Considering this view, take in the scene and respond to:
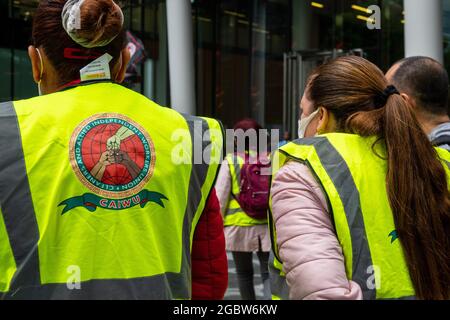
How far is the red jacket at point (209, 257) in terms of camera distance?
219 centimetres

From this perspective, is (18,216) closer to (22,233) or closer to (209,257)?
(22,233)

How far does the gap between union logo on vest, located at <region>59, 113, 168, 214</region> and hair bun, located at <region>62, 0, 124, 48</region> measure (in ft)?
0.76

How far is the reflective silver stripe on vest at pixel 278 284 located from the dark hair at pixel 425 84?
5.06 feet

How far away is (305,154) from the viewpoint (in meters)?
1.96

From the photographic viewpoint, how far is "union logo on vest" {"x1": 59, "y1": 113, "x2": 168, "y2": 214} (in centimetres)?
197

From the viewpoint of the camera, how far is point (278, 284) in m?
2.02

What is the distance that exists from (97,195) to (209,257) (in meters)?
0.45

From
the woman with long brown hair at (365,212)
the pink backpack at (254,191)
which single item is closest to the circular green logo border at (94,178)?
the woman with long brown hair at (365,212)

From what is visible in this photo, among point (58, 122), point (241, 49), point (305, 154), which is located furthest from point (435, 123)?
point (241, 49)

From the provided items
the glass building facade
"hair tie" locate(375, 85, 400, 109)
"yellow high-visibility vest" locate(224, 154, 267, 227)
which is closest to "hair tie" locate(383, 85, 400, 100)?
"hair tie" locate(375, 85, 400, 109)

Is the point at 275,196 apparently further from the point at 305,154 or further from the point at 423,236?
the point at 423,236

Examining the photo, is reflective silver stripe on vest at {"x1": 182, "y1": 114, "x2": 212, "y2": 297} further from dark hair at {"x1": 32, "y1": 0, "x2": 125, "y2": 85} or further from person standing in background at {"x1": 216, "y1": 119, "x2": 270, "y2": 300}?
person standing in background at {"x1": 216, "y1": 119, "x2": 270, "y2": 300}

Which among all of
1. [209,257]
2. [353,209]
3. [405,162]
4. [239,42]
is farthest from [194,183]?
[239,42]

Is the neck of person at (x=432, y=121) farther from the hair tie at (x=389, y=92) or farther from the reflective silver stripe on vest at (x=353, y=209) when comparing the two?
the reflective silver stripe on vest at (x=353, y=209)
